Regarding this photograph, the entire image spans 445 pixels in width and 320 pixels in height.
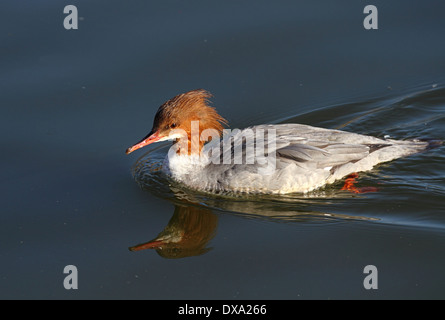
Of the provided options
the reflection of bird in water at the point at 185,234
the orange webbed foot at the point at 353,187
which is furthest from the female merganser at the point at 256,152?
the reflection of bird in water at the point at 185,234

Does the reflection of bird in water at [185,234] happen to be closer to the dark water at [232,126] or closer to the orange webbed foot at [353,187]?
the dark water at [232,126]

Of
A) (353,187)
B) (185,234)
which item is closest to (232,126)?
(353,187)

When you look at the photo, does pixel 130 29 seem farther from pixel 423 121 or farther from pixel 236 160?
pixel 423 121

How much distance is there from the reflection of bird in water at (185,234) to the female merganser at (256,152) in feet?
1.82

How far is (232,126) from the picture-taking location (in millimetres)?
9430

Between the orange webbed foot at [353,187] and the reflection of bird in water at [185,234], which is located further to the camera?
the orange webbed foot at [353,187]

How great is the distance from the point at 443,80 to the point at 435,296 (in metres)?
4.71

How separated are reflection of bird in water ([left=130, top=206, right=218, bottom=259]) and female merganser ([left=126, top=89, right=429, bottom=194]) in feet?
1.82

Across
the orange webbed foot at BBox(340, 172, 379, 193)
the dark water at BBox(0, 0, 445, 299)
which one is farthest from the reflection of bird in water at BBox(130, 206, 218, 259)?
the orange webbed foot at BBox(340, 172, 379, 193)

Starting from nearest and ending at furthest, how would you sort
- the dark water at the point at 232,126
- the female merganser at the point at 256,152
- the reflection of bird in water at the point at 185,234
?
1. the dark water at the point at 232,126
2. the reflection of bird in water at the point at 185,234
3. the female merganser at the point at 256,152

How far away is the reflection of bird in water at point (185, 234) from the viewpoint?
23.2 ft

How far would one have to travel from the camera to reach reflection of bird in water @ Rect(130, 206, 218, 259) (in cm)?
707

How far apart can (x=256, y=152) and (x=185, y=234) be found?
1.43m

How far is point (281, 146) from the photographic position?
8.15 meters
